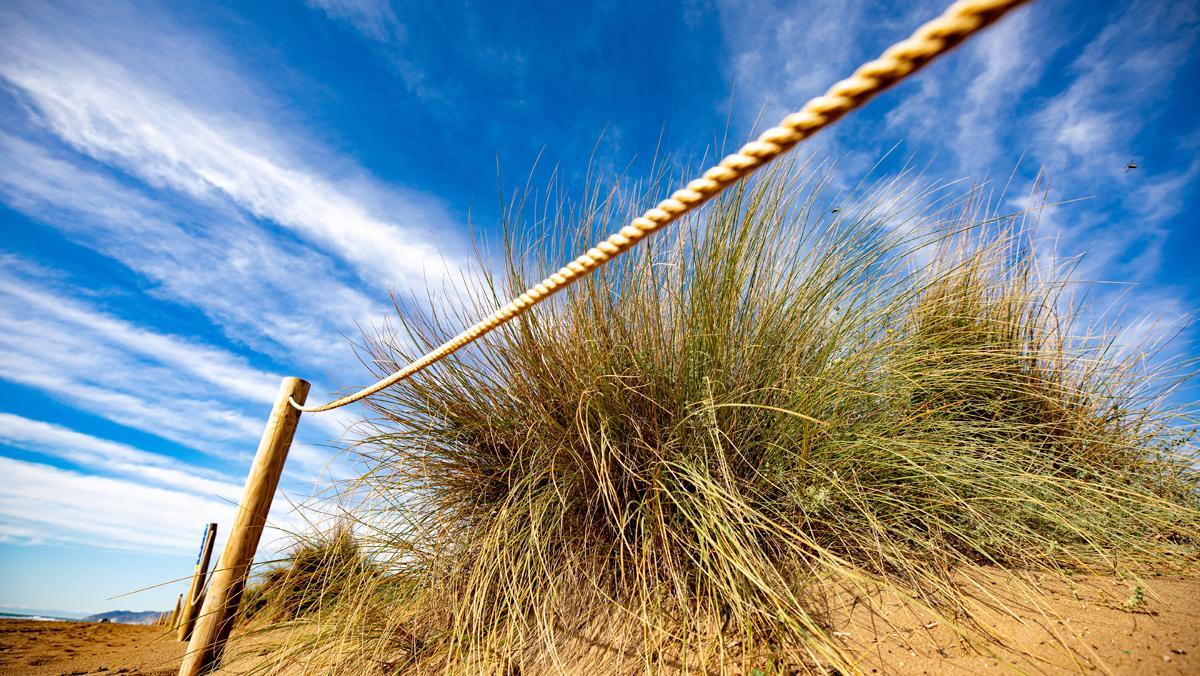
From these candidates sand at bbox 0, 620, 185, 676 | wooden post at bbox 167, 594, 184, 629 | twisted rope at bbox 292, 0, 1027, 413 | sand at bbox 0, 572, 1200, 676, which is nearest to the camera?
twisted rope at bbox 292, 0, 1027, 413

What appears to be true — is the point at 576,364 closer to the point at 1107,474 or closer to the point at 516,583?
the point at 516,583

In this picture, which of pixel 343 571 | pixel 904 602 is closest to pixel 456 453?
pixel 343 571

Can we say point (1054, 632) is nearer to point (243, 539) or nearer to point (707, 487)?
point (707, 487)

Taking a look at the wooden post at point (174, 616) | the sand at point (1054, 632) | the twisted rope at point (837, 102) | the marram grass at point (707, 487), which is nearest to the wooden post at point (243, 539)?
the marram grass at point (707, 487)

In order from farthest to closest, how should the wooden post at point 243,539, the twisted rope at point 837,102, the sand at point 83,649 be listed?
the sand at point 83,649 → the wooden post at point 243,539 → the twisted rope at point 837,102

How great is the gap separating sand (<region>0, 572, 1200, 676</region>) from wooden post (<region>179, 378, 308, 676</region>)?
8.22 feet

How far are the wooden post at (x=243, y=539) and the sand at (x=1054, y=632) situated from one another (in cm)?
251

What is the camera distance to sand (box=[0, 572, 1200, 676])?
126cm

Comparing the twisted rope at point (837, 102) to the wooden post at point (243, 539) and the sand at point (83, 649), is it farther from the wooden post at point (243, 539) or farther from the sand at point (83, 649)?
the sand at point (83, 649)

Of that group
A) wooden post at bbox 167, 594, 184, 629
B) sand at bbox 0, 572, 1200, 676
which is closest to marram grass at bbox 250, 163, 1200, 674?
sand at bbox 0, 572, 1200, 676

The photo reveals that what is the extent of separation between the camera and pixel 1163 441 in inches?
102

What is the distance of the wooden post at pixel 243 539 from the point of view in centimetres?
235

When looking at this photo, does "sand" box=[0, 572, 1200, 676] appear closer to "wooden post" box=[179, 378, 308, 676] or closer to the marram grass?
the marram grass

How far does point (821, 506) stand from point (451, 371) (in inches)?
61.1
